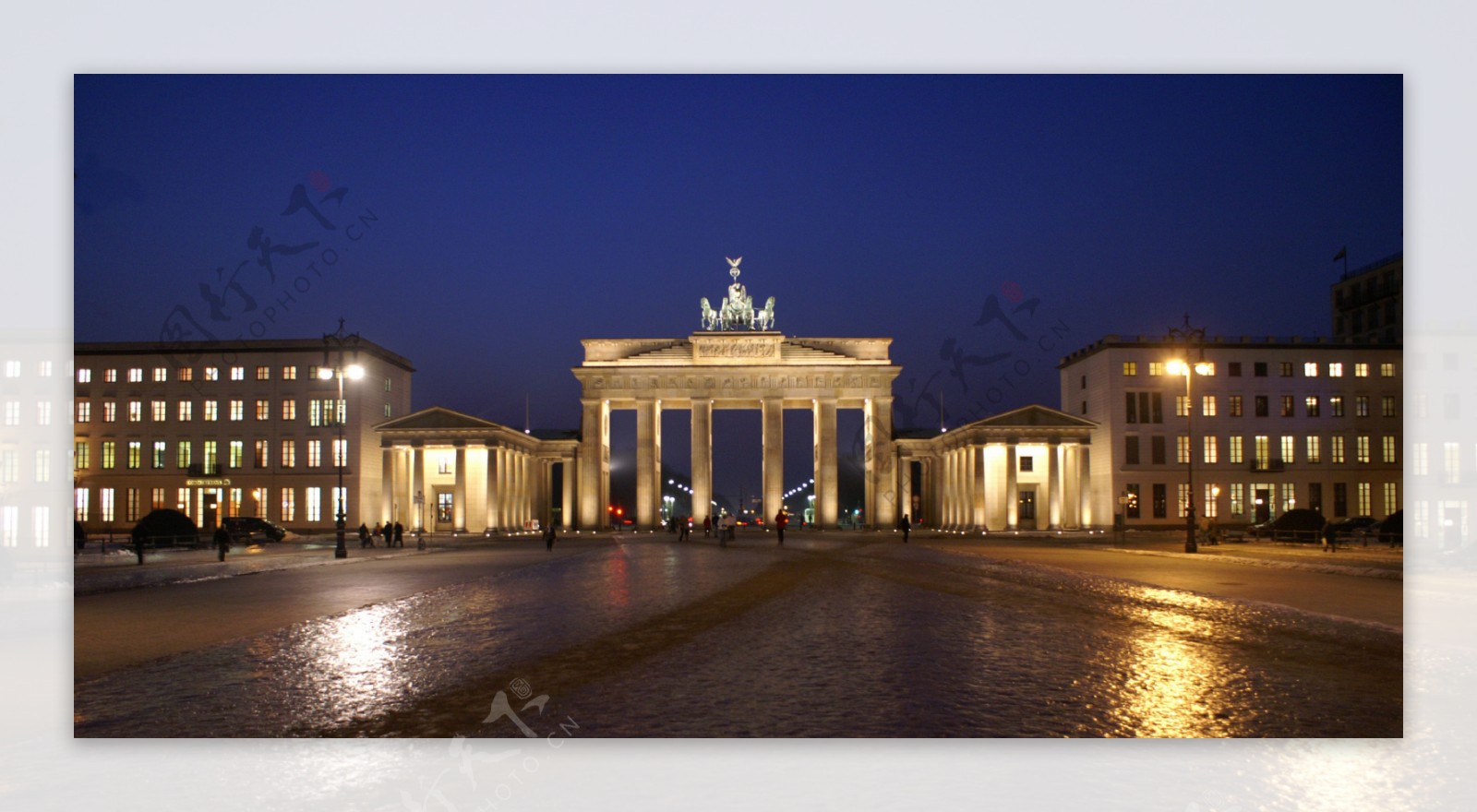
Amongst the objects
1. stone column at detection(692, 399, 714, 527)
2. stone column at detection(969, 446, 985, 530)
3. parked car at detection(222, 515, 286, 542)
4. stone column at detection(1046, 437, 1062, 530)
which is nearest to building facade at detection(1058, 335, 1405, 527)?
stone column at detection(1046, 437, 1062, 530)

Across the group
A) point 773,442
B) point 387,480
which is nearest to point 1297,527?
point 773,442

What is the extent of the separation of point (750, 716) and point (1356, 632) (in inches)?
402

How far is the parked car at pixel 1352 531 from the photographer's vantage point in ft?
137

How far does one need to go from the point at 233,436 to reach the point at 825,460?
41.6m

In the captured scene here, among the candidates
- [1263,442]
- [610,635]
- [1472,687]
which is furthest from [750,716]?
[1263,442]

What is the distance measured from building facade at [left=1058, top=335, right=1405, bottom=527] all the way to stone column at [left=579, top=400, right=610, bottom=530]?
115 ft

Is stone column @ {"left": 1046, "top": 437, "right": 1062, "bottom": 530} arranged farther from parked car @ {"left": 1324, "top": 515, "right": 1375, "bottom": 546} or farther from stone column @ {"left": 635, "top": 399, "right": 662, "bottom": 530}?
stone column @ {"left": 635, "top": 399, "right": 662, "bottom": 530}

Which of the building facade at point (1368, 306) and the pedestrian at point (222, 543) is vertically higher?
the building facade at point (1368, 306)

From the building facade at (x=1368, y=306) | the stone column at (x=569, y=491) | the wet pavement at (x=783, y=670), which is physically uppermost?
the building facade at (x=1368, y=306)

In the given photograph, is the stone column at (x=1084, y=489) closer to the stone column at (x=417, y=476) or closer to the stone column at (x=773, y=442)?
the stone column at (x=773, y=442)

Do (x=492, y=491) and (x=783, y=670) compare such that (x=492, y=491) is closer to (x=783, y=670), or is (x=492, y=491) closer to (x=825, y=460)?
(x=825, y=460)

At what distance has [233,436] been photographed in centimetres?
7612

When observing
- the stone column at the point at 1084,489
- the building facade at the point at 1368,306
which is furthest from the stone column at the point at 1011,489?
the building facade at the point at 1368,306

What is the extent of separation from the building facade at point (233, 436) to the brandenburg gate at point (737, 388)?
54.0 ft
